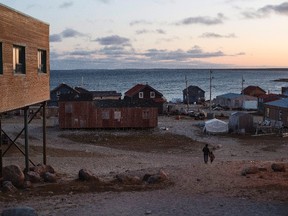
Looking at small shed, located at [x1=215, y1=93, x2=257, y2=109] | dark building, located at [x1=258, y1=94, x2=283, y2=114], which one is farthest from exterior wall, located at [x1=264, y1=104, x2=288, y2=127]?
small shed, located at [x1=215, y1=93, x2=257, y2=109]

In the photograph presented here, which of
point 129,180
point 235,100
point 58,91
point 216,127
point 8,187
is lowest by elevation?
point 129,180

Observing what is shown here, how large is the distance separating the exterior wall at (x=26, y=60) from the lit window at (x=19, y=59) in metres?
0.23

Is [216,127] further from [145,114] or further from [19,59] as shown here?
[19,59]

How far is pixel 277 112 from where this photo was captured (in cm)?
6312

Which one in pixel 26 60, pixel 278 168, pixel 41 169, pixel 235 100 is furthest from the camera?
pixel 235 100

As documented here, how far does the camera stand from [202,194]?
70.4 feet

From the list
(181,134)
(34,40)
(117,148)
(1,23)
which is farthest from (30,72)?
(181,134)

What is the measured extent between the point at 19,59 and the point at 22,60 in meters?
0.25

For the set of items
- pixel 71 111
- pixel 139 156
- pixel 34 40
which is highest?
pixel 34 40

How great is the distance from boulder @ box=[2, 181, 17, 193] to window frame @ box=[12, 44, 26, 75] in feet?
16.8

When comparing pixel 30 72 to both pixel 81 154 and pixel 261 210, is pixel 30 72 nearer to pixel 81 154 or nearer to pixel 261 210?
pixel 261 210

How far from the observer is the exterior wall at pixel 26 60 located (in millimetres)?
20484

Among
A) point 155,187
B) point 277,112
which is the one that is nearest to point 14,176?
point 155,187

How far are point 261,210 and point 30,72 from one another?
43.1 ft
